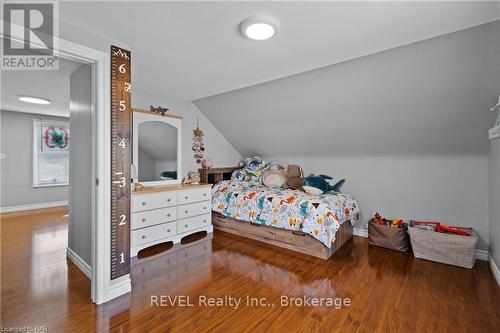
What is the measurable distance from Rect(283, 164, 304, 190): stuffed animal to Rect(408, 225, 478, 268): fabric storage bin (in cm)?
163

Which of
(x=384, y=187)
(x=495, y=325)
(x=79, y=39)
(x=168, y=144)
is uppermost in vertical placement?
(x=79, y=39)

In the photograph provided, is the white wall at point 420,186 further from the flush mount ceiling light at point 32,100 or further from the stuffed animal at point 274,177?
the flush mount ceiling light at point 32,100

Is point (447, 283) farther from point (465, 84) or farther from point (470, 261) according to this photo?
point (465, 84)

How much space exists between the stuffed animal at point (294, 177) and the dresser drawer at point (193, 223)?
1.38 m

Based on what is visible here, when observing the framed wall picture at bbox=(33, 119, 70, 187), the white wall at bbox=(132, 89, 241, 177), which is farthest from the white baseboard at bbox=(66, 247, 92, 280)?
the framed wall picture at bbox=(33, 119, 70, 187)

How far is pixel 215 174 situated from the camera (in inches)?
173

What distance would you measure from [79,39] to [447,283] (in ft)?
12.6

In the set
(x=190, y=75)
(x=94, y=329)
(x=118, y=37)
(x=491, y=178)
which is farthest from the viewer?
(x=190, y=75)

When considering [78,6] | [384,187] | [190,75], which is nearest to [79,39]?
[78,6]

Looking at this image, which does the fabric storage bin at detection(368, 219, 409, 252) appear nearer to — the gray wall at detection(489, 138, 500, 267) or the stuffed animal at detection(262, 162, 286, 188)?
the gray wall at detection(489, 138, 500, 267)

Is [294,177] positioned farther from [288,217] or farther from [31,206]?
[31,206]

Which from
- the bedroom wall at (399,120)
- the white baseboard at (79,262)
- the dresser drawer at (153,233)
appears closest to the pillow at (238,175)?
the bedroom wall at (399,120)

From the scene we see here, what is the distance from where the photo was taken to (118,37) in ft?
6.54

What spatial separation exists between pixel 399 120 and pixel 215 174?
3040 mm
